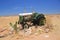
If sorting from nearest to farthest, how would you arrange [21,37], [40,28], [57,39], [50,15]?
[57,39], [21,37], [40,28], [50,15]

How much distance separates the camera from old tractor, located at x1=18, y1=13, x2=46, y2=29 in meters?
7.44

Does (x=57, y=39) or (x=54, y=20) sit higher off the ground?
(x=54, y=20)

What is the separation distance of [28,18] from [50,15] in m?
2.00

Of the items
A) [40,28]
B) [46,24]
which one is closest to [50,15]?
[46,24]

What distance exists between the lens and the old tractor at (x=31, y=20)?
7438 mm

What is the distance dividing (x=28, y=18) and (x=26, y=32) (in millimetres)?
887

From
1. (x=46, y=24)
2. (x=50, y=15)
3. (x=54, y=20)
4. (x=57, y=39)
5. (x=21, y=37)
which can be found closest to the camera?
(x=57, y=39)

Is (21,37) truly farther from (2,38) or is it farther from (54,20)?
(54,20)

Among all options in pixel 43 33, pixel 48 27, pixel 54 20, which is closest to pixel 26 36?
pixel 43 33

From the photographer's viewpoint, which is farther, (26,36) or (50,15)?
(50,15)

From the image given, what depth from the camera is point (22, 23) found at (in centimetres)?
753

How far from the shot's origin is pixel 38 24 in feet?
24.7

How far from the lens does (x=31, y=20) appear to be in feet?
24.9

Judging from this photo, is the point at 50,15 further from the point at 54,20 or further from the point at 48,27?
the point at 48,27
